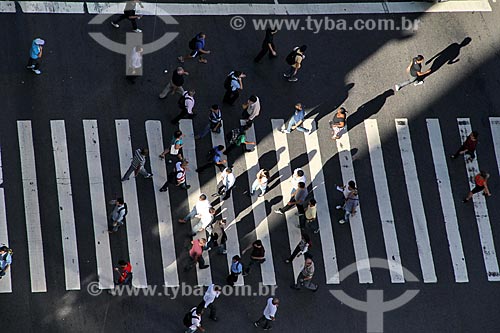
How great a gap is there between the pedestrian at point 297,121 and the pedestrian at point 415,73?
13.3 feet

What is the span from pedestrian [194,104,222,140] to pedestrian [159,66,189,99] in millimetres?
1330

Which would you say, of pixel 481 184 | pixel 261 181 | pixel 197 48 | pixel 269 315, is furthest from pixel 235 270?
pixel 481 184

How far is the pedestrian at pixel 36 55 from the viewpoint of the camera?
34156mm

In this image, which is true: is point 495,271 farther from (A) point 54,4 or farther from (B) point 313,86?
(A) point 54,4

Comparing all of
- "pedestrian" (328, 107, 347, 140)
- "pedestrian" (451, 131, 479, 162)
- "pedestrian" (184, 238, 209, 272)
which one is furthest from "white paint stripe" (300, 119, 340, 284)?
"pedestrian" (451, 131, 479, 162)

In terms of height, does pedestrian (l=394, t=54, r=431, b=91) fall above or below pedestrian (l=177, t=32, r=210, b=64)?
below

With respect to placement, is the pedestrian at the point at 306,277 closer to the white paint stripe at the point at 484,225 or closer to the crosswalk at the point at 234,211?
the crosswalk at the point at 234,211

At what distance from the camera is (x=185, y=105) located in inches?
1347

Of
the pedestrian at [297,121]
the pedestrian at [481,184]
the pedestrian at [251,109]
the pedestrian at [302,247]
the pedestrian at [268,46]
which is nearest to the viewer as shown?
the pedestrian at [302,247]

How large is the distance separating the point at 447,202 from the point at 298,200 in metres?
5.36

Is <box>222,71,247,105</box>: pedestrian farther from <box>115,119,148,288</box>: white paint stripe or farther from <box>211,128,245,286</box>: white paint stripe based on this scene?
<box>115,119,148,288</box>: white paint stripe

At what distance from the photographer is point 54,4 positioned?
36.9 meters

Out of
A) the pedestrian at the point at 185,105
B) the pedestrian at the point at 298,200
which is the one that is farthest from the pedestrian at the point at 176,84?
the pedestrian at the point at 298,200

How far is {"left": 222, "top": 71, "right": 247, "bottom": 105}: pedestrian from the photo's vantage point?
114 ft
